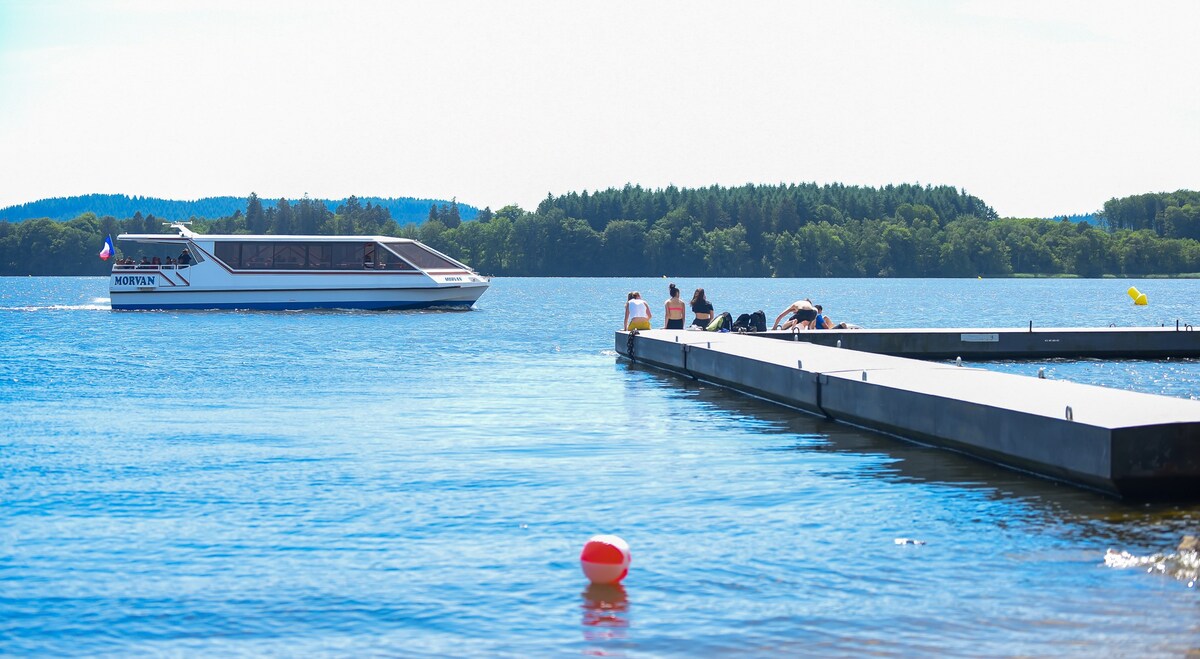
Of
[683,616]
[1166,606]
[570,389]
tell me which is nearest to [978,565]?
[1166,606]

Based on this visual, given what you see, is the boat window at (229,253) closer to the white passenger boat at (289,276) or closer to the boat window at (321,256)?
the white passenger boat at (289,276)

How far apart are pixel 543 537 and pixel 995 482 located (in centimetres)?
511

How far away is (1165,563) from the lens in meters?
10.1

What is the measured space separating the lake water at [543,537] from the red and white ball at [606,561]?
14 cm

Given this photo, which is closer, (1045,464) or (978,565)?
(978,565)

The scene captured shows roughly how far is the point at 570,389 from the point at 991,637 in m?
18.0

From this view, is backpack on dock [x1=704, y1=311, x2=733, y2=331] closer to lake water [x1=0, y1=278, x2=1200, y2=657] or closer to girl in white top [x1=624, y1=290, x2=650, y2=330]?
girl in white top [x1=624, y1=290, x2=650, y2=330]

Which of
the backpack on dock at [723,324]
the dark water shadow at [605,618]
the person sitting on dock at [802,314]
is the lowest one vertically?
the dark water shadow at [605,618]

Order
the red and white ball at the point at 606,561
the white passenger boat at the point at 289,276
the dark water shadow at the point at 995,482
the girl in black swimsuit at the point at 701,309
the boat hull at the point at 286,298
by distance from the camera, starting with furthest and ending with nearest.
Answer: the boat hull at the point at 286,298 → the white passenger boat at the point at 289,276 → the girl in black swimsuit at the point at 701,309 → the dark water shadow at the point at 995,482 → the red and white ball at the point at 606,561

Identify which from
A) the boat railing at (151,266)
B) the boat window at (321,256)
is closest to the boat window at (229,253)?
the boat railing at (151,266)

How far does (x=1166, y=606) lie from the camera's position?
29.6 ft

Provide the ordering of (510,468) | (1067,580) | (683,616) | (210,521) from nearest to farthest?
(683,616) < (1067,580) < (210,521) < (510,468)

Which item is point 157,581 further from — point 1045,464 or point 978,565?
point 1045,464

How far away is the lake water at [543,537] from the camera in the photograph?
870cm
